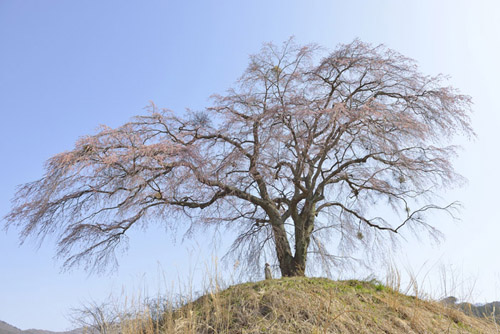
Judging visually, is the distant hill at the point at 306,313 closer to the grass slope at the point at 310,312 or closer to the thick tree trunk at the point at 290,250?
the grass slope at the point at 310,312

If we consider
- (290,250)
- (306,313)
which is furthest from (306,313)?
(290,250)

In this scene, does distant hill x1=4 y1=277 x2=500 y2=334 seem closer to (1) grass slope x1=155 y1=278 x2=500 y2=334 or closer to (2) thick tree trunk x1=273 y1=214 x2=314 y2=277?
(1) grass slope x1=155 y1=278 x2=500 y2=334

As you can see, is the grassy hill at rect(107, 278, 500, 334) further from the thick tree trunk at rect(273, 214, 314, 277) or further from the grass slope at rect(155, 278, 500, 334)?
the thick tree trunk at rect(273, 214, 314, 277)

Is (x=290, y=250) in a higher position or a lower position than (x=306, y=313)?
higher

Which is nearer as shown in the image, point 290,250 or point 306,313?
point 306,313

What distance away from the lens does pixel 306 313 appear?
14.1 ft

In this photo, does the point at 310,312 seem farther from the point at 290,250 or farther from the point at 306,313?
the point at 290,250

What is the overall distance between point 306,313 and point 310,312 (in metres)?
0.04

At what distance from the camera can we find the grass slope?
4129 millimetres

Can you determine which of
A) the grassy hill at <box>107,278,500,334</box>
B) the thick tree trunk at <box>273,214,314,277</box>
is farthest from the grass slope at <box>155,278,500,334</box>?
the thick tree trunk at <box>273,214,314,277</box>

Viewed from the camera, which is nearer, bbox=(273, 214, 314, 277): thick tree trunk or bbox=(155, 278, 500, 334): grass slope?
bbox=(155, 278, 500, 334): grass slope

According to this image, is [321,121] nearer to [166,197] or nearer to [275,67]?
[275,67]

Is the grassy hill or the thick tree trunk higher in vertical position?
the thick tree trunk

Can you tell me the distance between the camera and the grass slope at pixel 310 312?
4.13 metres
